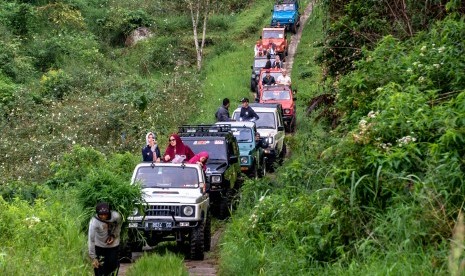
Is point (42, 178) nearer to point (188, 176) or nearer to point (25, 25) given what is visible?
point (188, 176)

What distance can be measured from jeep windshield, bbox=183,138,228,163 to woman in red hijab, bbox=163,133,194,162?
1.49 meters

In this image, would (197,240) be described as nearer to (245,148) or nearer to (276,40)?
(245,148)

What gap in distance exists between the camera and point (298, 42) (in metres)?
51.2

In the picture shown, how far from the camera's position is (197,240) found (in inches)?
568

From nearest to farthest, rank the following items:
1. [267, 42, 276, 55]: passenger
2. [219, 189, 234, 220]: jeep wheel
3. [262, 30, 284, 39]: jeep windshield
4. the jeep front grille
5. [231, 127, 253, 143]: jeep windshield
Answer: the jeep front grille
[219, 189, 234, 220]: jeep wheel
[231, 127, 253, 143]: jeep windshield
[267, 42, 276, 55]: passenger
[262, 30, 284, 39]: jeep windshield

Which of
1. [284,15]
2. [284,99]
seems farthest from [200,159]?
[284,15]

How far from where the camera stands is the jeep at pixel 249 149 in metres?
21.4

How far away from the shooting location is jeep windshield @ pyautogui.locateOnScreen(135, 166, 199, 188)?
49.8 feet

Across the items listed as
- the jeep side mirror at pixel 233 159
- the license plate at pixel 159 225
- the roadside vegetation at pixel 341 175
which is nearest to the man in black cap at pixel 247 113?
the roadside vegetation at pixel 341 175

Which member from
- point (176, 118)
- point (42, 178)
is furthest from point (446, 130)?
point (176, 118)

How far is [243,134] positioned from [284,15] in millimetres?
31305

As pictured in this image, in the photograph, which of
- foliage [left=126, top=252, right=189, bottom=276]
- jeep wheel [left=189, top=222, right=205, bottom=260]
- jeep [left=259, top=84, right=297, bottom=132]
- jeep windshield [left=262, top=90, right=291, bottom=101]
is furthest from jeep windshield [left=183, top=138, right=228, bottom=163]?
jeep windshield [left=262, top=90, right=291, bottom=101]

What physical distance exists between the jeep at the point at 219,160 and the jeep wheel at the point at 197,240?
Answer: 3123 millimetres

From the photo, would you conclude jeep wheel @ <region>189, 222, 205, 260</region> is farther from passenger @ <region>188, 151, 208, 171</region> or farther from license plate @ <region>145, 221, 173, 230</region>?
passenger @ <region>188, 151, 208, 171</region>
